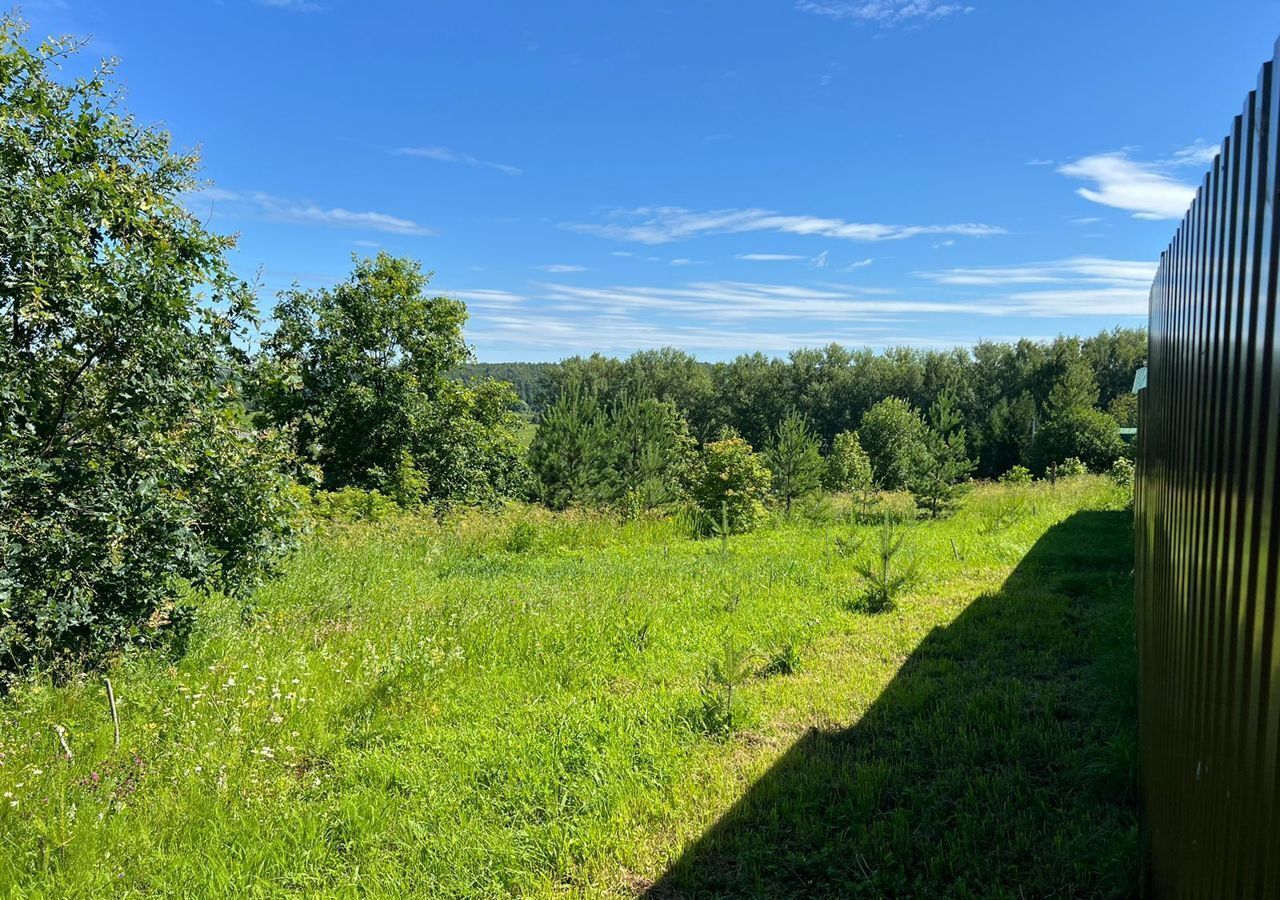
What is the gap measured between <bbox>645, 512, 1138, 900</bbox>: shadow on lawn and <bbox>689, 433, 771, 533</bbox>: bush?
843 cm

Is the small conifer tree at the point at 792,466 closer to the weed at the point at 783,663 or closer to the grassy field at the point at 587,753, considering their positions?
the grassy field at the point at 587,753

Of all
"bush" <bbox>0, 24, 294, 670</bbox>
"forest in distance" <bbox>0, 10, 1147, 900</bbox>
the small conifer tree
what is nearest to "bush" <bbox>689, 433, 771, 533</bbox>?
the small conifer tree

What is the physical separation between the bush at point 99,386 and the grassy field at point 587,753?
717mm

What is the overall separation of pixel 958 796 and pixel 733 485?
424 inches

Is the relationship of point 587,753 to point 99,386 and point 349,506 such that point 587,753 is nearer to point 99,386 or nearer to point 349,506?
point 99,386

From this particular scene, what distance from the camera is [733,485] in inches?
565

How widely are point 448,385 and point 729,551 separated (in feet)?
45.6

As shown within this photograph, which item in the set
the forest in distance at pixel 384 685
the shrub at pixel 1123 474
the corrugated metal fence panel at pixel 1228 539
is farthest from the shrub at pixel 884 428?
the corrugated metal fence panel at pixel 1228 539

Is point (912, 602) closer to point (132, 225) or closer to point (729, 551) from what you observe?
point (729, 551)

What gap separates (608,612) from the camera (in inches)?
272

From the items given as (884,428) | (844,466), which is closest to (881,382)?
(884,428)

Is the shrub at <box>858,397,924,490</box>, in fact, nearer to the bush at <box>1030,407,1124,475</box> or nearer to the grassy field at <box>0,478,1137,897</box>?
the bush at <box>1030,407,1124,475</box>

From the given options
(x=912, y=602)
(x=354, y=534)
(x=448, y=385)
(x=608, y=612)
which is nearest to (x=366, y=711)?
(x=608, y=612)

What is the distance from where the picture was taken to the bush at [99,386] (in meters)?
3.93
